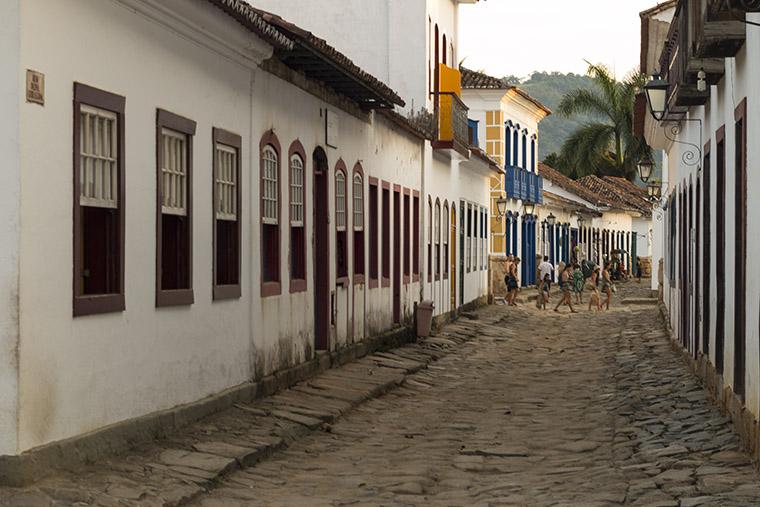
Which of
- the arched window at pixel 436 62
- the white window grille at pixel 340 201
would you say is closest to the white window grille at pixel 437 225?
the arched window at pixel 436 62

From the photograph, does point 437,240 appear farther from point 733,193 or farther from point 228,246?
point 733,193

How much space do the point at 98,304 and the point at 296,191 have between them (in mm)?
6509

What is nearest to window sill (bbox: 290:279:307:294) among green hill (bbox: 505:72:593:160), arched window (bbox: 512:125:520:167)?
arched window (bbox: 512:125:520:167)

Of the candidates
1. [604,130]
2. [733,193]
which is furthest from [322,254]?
Answer: [604,130]

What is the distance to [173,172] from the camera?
11516 millimetres

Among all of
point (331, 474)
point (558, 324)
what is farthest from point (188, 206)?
point (558, 324)

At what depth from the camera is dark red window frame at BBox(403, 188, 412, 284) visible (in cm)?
2452

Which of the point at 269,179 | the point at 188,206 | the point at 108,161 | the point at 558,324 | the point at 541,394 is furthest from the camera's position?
the point at 558,324

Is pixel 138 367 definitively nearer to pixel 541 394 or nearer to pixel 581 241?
pixel 541 394

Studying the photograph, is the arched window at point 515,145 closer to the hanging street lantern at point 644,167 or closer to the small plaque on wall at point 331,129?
the hanging street lantern at point 644,167

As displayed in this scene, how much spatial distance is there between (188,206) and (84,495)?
12.6 feet

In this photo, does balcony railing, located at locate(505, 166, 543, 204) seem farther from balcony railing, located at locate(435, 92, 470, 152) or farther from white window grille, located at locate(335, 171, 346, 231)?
white window grille, located at locate(335, 171, 346, 231)

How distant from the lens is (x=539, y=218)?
2023 inches

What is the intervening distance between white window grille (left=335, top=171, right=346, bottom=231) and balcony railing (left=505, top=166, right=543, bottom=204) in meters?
25.5
